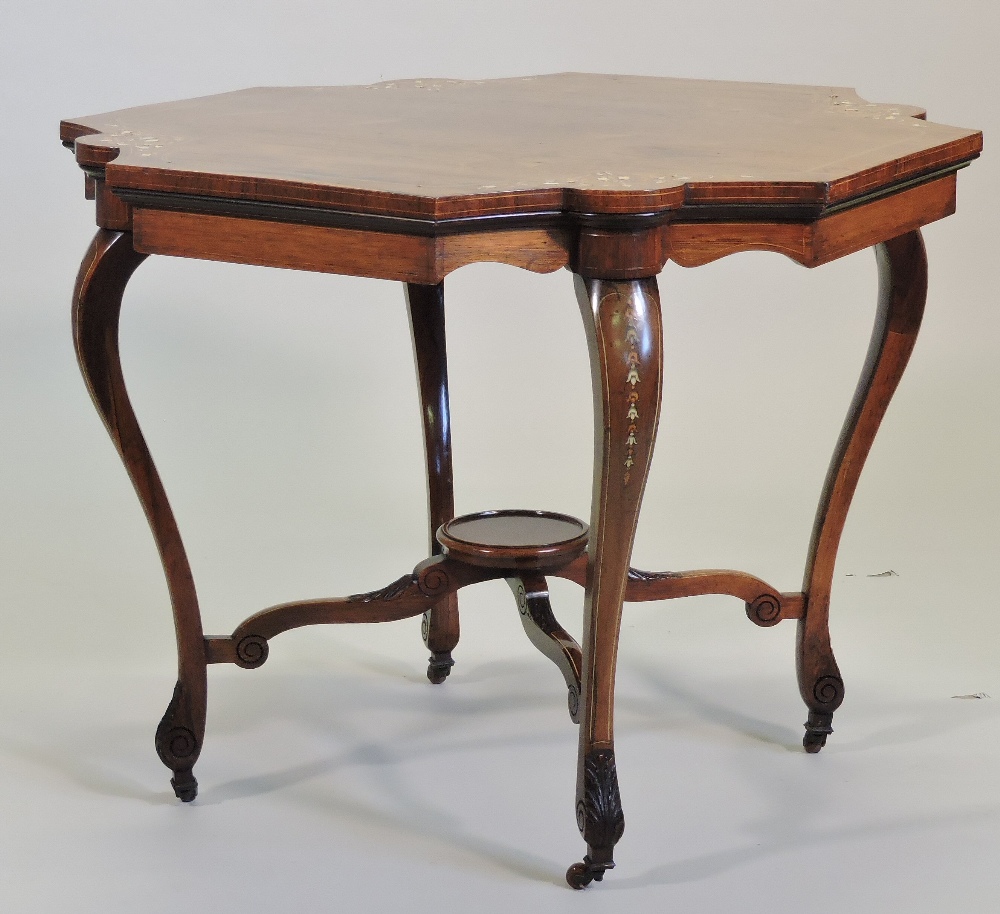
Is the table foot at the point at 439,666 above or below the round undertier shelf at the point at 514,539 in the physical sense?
below

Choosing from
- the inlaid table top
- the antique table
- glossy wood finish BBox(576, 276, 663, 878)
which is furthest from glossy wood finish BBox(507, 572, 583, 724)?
the inlaid table top

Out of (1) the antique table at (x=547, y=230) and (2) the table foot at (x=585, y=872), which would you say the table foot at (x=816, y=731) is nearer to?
(1) the antique table at (x=547, y=230)

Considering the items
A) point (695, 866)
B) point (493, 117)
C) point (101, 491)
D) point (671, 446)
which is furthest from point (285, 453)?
point (695, 866)

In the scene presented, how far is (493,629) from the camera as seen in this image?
3791 millimetres

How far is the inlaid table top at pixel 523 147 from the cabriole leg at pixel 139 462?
167 mm

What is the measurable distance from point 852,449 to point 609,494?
0.81 metres

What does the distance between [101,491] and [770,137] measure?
7.47 ft

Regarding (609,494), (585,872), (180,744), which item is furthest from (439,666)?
(609,494)

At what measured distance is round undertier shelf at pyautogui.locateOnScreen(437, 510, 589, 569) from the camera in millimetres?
3080

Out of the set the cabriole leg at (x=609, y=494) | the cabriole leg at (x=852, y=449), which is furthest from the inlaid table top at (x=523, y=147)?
the cabriole leg at (x=852, y=449)

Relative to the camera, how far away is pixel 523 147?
8.71 ft

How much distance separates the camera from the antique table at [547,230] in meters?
2.34

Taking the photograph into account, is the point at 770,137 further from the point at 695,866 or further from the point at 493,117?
the point at 695,866

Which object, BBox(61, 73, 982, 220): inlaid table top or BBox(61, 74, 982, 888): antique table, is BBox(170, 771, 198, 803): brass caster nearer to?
BBox(61, 74, 982, 888): antique table
